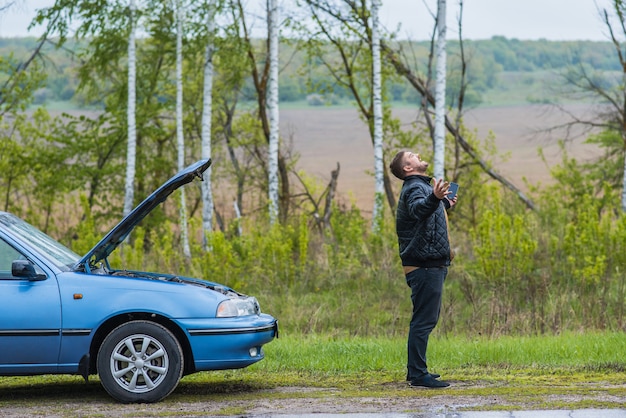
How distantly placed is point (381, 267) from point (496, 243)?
2516mm

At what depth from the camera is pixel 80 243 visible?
61.6 feet

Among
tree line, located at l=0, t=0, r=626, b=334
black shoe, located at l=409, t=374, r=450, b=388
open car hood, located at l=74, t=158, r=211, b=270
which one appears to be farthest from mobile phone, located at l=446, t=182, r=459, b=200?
tree line, located at l=0, t=0, r=626, b=334

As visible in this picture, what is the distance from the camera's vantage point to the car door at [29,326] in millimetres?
7836

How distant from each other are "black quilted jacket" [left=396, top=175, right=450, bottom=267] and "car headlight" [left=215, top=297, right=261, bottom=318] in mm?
1394

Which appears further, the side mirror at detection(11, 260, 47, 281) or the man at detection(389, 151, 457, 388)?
the man at detection(389, 151, 457, 388)

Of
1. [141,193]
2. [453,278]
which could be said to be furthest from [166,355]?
[141,193]

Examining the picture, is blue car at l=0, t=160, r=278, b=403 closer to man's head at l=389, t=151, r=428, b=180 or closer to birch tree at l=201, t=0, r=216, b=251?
man's head at l=389, t=151, r=428, b=180

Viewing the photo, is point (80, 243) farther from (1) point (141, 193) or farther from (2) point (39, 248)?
(1) point (141, 193)

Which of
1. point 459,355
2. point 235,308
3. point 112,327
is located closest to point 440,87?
point 459,355

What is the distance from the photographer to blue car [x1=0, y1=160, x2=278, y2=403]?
7.87 meters

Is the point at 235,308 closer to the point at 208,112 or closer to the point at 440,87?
the point at 440,87

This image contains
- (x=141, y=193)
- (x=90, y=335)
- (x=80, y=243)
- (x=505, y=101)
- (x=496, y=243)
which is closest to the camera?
(x=90, y=335)

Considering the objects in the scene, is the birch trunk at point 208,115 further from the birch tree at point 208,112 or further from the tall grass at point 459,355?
the tall grass at point 459,355

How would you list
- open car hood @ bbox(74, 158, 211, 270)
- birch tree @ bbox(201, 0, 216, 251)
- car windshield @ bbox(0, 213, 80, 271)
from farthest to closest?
birch tree @ bbox(201, 0, 216, 251) < open car hood @ bbox(74, 158, 211, 270) < car windshield @ bbox(0, 213, 80, 271)
